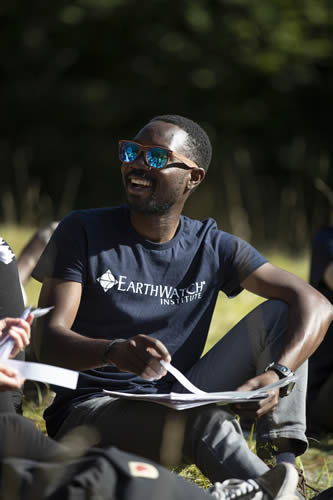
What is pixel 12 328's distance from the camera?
1839 millimetres

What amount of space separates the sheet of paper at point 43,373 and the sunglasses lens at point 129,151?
1.00 metres

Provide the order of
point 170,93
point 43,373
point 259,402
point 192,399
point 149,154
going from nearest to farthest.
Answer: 1. point 43,373
2. point 192,399
3. point 259,402
4. point 149,154
5. point 170,93

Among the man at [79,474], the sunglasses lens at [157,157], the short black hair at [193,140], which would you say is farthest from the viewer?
the short black hair at [193,140]

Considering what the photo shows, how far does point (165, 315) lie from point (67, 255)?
0.39m

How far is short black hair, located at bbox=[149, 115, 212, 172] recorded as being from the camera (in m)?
2.65

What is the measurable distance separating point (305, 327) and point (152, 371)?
64cm

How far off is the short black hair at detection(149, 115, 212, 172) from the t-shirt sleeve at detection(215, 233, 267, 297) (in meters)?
0.33

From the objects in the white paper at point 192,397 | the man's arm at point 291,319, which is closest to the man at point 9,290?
the white paper at point 192,397

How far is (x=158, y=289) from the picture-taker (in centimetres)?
244

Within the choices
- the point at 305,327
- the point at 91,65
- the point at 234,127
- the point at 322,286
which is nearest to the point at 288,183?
the point at 234,127

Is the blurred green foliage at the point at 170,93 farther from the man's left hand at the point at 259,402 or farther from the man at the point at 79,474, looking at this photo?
the man at the point at 79,474

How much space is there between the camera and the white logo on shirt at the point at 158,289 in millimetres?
2391

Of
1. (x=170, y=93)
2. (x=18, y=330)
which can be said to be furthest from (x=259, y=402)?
(x=170, y=93)

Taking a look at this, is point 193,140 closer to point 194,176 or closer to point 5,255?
point 194,176
